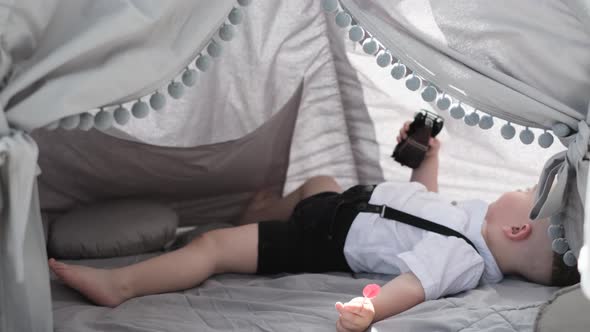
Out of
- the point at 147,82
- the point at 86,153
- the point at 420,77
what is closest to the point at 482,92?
the point at 420,77

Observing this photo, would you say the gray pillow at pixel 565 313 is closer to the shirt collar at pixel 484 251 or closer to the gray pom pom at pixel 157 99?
the shirt collar at pixel 484 251

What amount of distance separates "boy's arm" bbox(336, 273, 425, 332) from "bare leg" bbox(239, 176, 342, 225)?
58 centimetres

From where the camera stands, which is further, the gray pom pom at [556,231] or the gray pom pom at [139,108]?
the gray pom pom at [556,231]

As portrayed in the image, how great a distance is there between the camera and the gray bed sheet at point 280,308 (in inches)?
52.8

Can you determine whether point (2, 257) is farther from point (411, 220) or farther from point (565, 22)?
point (565, 22)

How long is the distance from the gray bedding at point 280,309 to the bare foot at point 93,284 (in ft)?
0.08

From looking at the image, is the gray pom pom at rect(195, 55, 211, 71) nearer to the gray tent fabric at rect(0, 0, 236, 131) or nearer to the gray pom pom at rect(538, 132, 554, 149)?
the gray tent fabric at rect(0, 0, 236, 131)

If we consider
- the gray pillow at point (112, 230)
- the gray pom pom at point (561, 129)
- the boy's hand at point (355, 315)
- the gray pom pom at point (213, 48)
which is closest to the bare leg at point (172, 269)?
the gray pillow at point (112, 230)

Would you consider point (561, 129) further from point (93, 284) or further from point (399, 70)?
point (93, 284)

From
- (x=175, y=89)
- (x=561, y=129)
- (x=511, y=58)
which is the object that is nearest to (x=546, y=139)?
(x=561, y=129)

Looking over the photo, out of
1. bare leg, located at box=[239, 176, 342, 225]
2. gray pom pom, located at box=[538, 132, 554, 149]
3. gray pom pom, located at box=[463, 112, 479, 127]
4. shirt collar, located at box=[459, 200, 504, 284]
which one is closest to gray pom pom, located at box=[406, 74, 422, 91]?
gray pom pom, located at box=[463, 112, 479, 127]

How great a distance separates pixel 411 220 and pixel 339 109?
579 millimetres

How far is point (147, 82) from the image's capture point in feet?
4.06

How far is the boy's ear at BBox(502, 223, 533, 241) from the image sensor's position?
1637 millimetres
